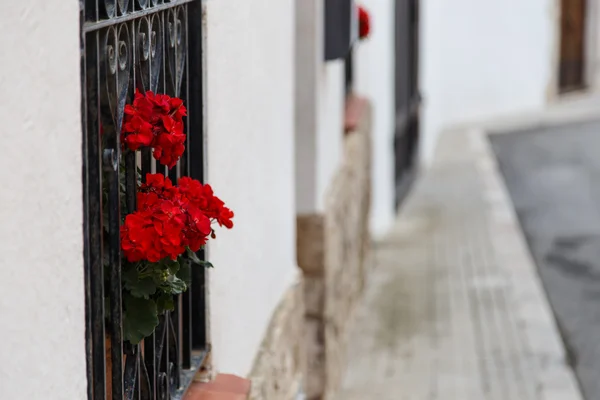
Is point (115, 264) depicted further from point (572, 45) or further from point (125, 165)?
point (572, 45)

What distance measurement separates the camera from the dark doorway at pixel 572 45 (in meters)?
19.3

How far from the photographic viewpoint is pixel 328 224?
526 centimetres

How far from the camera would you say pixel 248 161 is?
9.99 feet

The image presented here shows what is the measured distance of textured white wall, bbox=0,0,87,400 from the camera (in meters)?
1.42

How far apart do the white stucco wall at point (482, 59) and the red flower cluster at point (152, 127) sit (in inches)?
413

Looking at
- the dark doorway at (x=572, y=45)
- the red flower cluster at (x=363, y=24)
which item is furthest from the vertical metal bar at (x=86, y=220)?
the dark doorway at (x=572, y=45)

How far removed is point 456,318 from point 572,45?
1383 cm

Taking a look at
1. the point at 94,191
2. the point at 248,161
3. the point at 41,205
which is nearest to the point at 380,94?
the point at 248,161

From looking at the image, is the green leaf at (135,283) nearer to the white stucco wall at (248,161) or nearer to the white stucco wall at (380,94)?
the white stucco wall at (248,161)

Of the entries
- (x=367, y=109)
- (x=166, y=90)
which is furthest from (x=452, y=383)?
(x=166, y=90)

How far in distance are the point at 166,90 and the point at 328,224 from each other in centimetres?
297

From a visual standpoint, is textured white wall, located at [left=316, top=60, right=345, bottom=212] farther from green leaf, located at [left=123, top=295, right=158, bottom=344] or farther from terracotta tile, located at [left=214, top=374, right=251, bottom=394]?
green leaf, located at [left=123, top=295, right=158, bottom=344]

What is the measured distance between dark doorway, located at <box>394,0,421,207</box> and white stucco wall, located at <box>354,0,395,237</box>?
0.51 metres

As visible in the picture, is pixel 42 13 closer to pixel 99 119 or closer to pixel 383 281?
pixel 99 119
